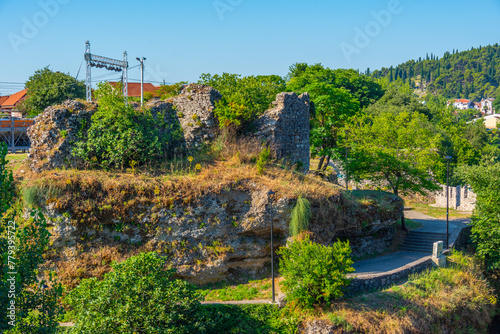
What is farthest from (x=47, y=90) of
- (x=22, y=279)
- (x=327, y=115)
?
(x=22, y=279)

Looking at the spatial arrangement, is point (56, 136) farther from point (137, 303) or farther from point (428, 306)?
point (428, 306)

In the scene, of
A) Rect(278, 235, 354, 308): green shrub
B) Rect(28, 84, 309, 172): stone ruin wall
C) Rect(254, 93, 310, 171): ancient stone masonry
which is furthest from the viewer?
Rect(254, 93, 310, 171): ancient stone masonry

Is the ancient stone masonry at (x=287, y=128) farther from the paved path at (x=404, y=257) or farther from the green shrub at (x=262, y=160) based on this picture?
the paved path at (x=404, y=257)

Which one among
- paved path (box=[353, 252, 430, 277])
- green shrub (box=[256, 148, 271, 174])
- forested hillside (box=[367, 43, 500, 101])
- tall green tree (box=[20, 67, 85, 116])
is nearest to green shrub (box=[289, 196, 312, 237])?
green shrub (box=[256, 148, 271, 174])

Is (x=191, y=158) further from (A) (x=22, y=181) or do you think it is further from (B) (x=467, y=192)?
(B) (x=467, y=192)

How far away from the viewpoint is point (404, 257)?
19.8 m

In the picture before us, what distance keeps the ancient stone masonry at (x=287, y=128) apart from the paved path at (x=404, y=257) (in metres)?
5.32

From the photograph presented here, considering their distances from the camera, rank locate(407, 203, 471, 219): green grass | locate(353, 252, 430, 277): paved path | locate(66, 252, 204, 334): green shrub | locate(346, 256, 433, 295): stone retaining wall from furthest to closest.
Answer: locate(407, 203, 471, 219): green grass
locate(353, 252, 430, 277): paved path
locate(346, 256, 433, 295): stone retaining wall
locate(66, 252, 204, 334): green shrub

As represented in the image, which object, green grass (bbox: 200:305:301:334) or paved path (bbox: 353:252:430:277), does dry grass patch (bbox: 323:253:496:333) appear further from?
green grass (bbox: 200:305:301:334)

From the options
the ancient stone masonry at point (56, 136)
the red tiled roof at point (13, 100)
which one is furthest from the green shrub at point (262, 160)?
the red tiled roof at point (13, 100)

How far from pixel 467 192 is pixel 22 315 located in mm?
29305

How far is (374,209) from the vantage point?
63.4 ft

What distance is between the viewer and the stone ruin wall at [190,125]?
16.9 meters

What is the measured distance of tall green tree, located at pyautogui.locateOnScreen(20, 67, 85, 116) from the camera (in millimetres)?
35531
